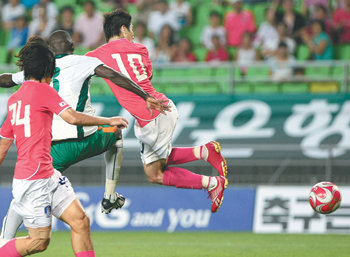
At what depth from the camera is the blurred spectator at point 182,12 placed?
1645cm

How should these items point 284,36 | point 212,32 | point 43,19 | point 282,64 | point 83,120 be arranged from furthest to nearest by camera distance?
point 43,19 < point 212,32 < point 284,36 < point 282,64 < point 83,120

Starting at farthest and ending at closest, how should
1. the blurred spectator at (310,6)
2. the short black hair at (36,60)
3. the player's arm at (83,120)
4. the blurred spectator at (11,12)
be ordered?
the blurred spectator at (11,12) → the blurred spectator at (310,6) → the short black hair at (36,60) → the player's arm at (83,120)

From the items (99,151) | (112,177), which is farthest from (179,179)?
(99,151)

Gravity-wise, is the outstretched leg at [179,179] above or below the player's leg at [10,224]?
above

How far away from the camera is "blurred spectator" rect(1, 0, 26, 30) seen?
1748 cm

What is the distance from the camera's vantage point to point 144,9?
17.0 m

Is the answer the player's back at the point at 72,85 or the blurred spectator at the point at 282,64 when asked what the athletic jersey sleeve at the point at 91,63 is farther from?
the blurred spectator at the point at 282,64

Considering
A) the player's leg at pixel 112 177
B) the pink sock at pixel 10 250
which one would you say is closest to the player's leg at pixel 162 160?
the player's leg at pixel 112 177

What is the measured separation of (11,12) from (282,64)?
24.2ft

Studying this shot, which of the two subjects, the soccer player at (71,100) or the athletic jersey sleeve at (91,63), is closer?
the athletic jersey sleeve at (91,63)

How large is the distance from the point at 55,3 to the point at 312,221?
875cm

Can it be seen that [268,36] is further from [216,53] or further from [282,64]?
[282,64]

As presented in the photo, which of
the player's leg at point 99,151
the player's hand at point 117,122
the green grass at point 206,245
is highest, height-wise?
the player's hand at point 117,122

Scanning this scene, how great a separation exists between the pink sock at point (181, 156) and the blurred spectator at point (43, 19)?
27.0 feet
